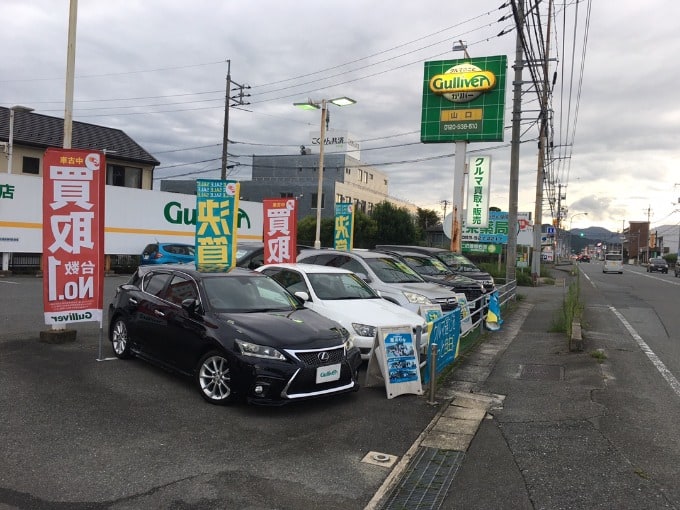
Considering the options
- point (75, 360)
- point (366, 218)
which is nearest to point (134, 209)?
point (75, 360)

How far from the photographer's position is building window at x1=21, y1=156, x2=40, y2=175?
28062mm

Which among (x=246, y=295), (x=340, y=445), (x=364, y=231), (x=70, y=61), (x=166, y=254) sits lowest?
(x=340, y=445)

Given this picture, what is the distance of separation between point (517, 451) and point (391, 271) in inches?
261

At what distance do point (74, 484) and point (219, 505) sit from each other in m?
1.14

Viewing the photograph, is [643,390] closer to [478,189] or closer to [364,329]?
[364,329]

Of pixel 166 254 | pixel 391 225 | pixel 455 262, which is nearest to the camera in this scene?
pixel 455 262

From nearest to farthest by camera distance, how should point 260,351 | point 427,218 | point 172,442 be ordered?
point 172,442, point 260,351, point 427,218

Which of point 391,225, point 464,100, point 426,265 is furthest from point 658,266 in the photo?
point 426,265

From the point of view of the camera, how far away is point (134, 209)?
76.9 feet

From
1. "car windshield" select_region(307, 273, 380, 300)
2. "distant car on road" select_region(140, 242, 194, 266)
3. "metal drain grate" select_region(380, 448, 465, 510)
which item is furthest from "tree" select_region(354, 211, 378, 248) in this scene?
"metal drain grate" select_region(380, 448, 465, 510)

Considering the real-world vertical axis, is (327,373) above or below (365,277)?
below

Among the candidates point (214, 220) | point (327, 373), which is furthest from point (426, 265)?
point (327, 373)

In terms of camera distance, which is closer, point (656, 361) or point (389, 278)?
point (656, 361)

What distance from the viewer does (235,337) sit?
5793 millimetres
